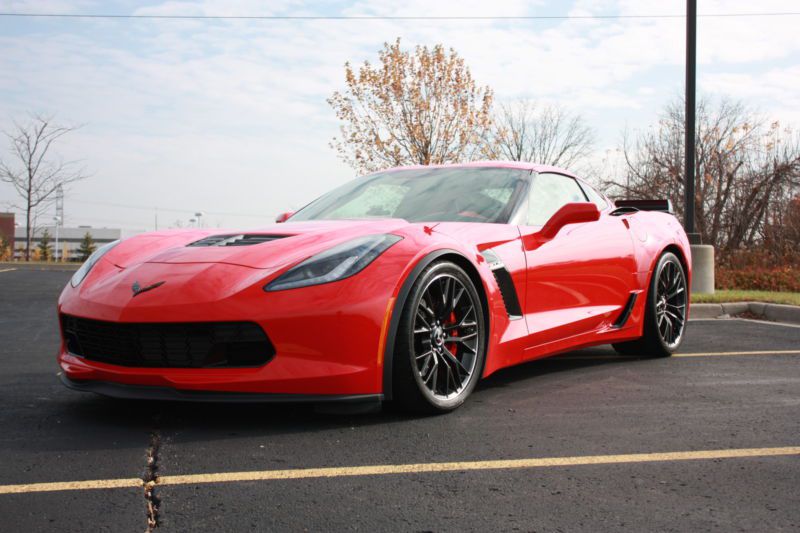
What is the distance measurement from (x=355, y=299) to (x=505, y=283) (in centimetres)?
108

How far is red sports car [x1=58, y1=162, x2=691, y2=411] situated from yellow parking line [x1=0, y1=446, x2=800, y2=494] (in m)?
0.59

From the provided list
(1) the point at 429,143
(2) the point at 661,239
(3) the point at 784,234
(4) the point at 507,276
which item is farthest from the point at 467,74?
(4) the point at 507,276

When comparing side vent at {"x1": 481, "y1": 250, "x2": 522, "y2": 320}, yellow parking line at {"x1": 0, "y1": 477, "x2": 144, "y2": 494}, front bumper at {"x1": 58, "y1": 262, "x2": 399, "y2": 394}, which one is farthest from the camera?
side vent at {"x1": 481, "y1": 250, "x2": 522, "y2": 320}

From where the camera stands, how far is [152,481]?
2824mm

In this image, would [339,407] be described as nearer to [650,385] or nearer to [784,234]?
[650,385]

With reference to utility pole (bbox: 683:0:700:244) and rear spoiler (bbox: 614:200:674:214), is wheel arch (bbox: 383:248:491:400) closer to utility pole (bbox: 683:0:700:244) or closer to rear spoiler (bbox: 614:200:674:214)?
rear spoiler (bbox: 614:200:674:214)

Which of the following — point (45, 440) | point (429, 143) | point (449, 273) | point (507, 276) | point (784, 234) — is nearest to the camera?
point (45, 440)

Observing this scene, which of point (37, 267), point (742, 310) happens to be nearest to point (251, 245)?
point (742, 310)

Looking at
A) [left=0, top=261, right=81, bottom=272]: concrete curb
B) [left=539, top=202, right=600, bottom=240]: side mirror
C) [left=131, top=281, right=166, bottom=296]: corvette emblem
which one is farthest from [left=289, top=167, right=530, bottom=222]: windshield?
[left=0, top=261, right=81, bottom=272]: concrete curb

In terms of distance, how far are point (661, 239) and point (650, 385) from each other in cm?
156

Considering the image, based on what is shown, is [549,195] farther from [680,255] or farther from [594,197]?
[680,255]

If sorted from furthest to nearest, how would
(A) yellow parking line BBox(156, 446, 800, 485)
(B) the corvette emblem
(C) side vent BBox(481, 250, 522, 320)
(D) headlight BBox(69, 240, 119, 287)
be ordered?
1. (C) side vent BBox(481, 250, 522, 320)
2. (D) headlight BBox(69, 240, 119, 287)
3. (B) the corvette emblem
4. (A) yellow parking line BBox(156, 446, 800, 485)

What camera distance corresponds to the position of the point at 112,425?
367 centimetres

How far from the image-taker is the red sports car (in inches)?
136
